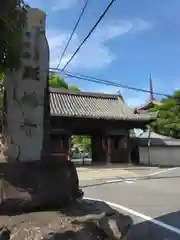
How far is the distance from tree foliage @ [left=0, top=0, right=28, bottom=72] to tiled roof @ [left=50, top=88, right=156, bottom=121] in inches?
862

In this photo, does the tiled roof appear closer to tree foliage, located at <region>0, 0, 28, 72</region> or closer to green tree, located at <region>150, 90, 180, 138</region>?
green tree, located at <region>150, 90, 180, 138</region>

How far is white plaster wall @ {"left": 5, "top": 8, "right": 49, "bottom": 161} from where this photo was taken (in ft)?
17.8

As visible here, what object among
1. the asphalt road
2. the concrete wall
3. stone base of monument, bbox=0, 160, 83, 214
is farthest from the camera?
the concrete wall

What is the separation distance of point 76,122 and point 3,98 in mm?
23063

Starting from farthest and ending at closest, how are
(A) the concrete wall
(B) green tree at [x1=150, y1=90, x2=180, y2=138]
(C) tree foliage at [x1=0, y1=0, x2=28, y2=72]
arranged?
(B) green tree at [x1=150, y1=90, x2=180, y2=138], (A) the concrete wall, (C) tree foliage at [x1=0, y1=0, x2=28, y2=72]

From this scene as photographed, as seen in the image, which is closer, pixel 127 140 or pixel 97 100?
pixel 127 140

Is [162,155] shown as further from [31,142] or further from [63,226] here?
[63,226]

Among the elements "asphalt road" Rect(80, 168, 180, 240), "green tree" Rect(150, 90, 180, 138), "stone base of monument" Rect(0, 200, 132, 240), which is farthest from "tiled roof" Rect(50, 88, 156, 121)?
"stone base of monument" Rect(0, 200, 132, 240)

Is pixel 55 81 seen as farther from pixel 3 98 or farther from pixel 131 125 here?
pixel 3 98

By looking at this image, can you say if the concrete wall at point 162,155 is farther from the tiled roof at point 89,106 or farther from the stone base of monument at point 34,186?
the stone base of monument at point 34,186

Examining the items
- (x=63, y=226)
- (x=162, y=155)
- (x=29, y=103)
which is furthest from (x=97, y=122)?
(x=63, y=226)

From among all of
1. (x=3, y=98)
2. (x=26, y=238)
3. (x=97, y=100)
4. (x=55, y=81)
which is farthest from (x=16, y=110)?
(x=55, y=81)

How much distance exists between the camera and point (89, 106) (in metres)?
30.8

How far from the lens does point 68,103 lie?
98.2 ft
